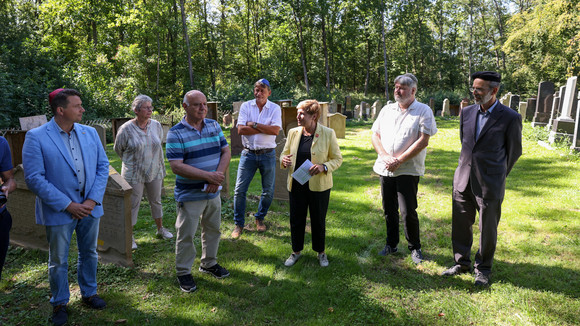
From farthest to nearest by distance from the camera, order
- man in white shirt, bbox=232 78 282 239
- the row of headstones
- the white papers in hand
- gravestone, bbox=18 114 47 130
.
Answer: the row of headstones → gravestone, bbox=18 114 47 130 → man in white shirt, bbox=232 78 282 239 → the white papers in hand

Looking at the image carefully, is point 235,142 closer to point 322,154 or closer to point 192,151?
point 322,154

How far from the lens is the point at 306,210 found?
14.3ft

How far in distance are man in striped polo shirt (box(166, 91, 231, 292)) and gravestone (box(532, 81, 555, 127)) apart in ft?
48.7

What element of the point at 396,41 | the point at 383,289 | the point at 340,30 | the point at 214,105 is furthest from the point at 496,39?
the point at 383,289

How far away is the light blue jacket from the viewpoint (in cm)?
310

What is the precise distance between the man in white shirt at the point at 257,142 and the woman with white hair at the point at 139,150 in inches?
45.5

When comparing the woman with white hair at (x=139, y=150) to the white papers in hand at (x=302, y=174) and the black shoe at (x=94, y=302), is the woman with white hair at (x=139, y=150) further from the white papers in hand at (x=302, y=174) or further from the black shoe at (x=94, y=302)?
the white papers in hand at (x=302, y=174)

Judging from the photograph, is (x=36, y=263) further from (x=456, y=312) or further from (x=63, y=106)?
→ (x=456, y=312)

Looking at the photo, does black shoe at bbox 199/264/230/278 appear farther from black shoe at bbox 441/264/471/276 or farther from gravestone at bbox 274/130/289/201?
gravestone at bbox 274/130/289/201

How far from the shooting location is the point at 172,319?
11.2 ft

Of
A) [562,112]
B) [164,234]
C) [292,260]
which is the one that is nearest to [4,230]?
[164,234]

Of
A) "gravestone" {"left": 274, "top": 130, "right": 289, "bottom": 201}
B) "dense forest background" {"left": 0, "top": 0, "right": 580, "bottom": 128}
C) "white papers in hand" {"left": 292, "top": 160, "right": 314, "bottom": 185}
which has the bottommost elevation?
"gravestone" {"left": 274, "top": 130, "right": 289, "bottom": 201}

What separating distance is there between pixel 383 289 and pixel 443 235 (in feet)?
6.26

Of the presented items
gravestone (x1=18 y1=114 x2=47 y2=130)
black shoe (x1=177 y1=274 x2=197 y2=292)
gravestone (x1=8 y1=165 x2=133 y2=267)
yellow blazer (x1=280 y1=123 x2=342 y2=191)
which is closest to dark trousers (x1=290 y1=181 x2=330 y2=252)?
yellow blazer (x1=280 y1=123 x2=342 y2=191)
